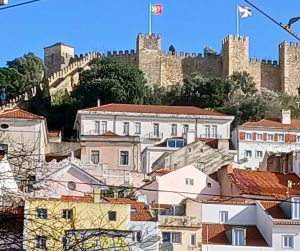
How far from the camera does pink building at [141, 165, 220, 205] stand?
153ft

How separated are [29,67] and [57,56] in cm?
500

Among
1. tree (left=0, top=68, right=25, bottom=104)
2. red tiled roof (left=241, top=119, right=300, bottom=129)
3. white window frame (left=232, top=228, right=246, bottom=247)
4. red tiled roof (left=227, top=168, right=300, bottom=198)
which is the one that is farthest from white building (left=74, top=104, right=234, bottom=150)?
white window frame (left=232, top=228, right=246, bottom=247)

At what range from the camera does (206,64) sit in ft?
293

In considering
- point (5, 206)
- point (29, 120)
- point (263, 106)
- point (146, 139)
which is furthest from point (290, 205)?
point (263, 106)

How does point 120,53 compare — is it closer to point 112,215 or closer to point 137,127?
point 137,127

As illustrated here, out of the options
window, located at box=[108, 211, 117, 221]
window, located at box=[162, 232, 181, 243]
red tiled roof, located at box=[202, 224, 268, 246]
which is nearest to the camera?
window, located at box=[108, 211, 117, 221]

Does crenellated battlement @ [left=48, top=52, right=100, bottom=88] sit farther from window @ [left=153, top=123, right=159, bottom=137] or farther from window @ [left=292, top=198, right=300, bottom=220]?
window @ [left=292, top=198, right=300, bottom=220]

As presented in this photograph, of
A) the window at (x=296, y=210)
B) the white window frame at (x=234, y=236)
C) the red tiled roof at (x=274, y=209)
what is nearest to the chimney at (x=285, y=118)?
the red tiled roof at (x=274, y=209)

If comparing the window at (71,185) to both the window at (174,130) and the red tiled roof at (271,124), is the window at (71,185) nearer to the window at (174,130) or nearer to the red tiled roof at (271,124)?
the window at (174,130)

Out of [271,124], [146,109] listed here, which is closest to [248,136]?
[271,124]

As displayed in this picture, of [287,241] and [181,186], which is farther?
[181,186]

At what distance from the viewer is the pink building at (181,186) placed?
46.6 m

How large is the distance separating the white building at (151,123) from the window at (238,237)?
25.2 meters

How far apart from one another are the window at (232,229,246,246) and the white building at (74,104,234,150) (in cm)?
2521
